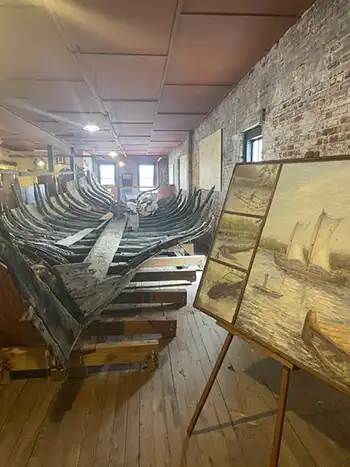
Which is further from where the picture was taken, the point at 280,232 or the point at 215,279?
the point at 215,279

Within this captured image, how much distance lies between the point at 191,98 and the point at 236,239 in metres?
4.70

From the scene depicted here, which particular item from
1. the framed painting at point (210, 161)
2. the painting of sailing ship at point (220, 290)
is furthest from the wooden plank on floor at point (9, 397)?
the framed painting at point (210, 161)

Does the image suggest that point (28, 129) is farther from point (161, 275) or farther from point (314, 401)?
point (314, 401)

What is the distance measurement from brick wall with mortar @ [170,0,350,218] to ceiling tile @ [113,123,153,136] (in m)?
4.53

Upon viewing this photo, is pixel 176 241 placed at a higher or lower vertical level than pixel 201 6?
lower

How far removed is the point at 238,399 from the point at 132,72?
3837 millimetres

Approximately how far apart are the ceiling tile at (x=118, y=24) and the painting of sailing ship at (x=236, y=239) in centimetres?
183

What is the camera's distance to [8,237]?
2.31 m

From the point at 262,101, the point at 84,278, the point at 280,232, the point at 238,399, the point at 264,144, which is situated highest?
the point at 262,101

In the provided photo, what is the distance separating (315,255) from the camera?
144 cm

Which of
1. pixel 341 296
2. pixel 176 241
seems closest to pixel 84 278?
pixel 176 241

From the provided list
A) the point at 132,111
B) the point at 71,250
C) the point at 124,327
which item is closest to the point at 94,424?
the point at 124,327

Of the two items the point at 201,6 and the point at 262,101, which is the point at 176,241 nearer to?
the point at 262,101

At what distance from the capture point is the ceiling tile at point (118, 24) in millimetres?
2684
